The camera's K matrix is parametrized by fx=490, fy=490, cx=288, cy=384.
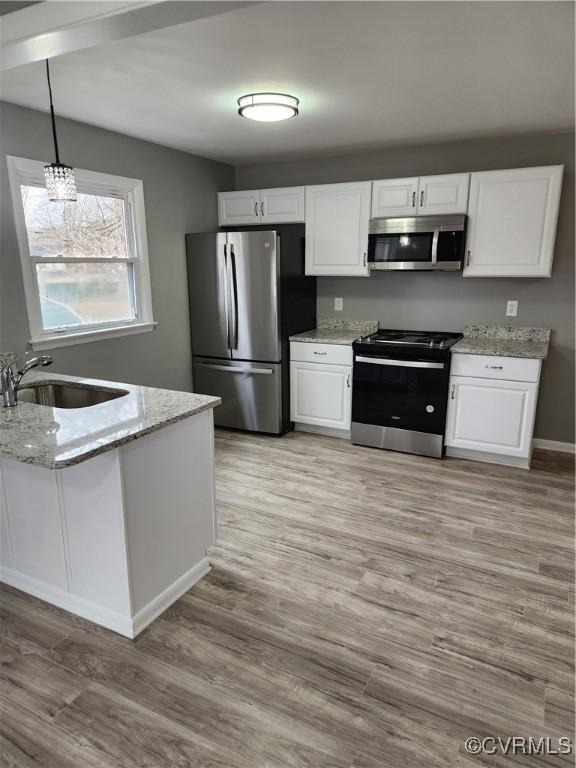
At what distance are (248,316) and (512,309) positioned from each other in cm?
215

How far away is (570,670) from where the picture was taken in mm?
1860

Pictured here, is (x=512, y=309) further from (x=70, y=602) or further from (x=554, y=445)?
(x=70, y=602)

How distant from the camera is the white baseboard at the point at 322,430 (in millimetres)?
4316

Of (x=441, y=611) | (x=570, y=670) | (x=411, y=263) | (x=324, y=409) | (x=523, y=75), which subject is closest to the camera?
(x=570, y=670)

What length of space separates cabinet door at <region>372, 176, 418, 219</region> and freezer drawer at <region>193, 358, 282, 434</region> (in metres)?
1.53

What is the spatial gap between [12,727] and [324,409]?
307cm

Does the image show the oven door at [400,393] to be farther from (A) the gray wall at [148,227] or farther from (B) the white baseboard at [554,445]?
(A) the gray wall at [148,227]

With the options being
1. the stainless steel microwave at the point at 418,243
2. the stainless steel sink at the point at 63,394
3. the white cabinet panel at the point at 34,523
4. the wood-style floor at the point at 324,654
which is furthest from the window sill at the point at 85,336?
the stainless steel microwave at the point at 418,243

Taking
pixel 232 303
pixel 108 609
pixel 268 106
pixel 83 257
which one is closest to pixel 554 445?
pixel 232 303

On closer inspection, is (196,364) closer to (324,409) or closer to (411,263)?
(324,409)

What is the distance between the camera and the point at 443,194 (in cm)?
372

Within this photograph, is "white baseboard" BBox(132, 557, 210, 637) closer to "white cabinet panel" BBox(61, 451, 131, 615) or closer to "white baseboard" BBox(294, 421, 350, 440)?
"white cabinet panel" BBox(61, 451, 131, 615)

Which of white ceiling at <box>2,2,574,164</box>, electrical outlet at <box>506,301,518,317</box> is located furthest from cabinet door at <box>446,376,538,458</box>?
white ceiling at <box>2,2,574,164</box>

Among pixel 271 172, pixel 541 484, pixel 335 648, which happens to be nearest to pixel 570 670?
pixel 335 648
